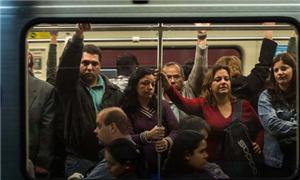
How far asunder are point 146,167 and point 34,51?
103 centimetres

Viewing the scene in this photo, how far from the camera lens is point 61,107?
402 cm

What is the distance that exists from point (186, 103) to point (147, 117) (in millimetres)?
268

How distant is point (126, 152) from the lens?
3.99 metres

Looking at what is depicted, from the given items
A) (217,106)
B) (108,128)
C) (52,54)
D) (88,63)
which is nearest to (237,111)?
(217,106)

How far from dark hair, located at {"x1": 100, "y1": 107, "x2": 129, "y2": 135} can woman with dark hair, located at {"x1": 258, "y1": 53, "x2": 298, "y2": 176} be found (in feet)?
2.87

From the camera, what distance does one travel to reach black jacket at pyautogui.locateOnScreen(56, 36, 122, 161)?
13.1 feet

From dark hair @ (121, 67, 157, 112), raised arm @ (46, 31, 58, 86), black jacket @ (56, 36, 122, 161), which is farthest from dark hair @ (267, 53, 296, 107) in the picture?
raised arm @ (46, 31, 58, 86)

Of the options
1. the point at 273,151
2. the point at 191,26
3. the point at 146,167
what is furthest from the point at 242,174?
the point at 191,26

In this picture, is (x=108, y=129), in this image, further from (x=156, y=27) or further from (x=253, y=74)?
(x=253, y=74)

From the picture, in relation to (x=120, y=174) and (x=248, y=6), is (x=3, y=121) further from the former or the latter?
(x=248, y=6)

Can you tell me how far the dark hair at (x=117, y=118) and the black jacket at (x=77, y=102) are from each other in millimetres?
38

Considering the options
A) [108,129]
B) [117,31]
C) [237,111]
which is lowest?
[108,129]

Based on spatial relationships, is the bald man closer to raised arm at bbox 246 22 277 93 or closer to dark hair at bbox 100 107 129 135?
dark hair at bbox 100 107 129 135

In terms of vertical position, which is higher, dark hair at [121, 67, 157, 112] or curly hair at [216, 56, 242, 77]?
curly hair at [216, 56, 242, 77]
